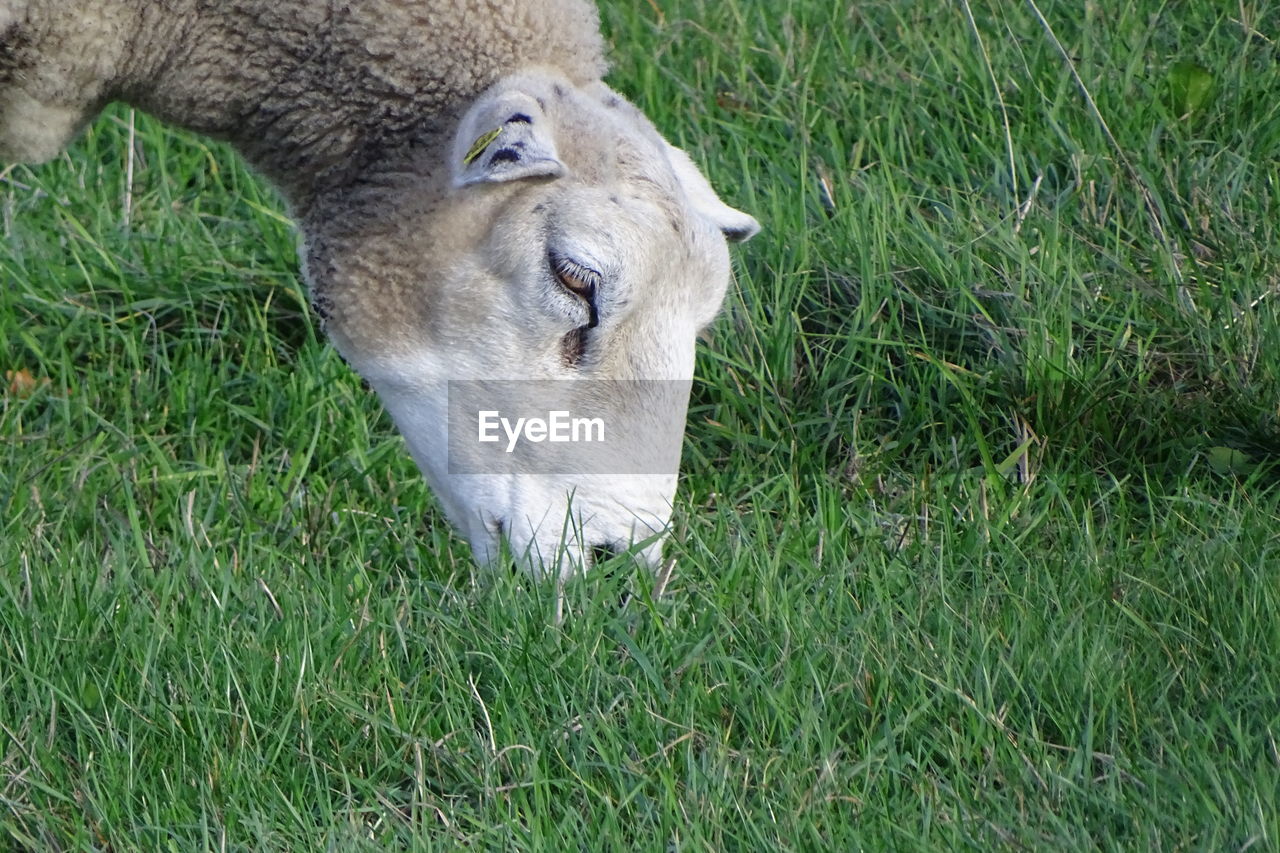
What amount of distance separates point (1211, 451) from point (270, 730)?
7.00ft

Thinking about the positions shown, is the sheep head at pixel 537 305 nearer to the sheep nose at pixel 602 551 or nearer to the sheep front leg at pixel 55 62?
the sheep nose at pixel 602 551

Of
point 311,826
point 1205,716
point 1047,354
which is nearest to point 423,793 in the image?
point 311,826

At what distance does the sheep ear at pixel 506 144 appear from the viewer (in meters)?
2.85

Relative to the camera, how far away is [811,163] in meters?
4.40

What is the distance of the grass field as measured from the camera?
2475mm

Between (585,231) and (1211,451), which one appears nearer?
(585,231)

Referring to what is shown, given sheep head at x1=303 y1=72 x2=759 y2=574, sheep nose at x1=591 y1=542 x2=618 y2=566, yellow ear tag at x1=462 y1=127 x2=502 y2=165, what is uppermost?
yellow ear tag at x1=462 y1=127 x2=502 y2=165

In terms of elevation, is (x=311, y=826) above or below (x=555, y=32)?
below

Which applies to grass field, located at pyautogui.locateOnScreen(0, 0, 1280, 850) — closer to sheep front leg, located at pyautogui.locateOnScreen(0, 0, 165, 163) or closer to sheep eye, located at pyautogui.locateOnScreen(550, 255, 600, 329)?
sheep eye, located at pyautogui.locateOnScreen(550, 255, 600, 329)

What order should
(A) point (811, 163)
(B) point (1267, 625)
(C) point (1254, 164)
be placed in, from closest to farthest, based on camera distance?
(B) point (1267, 625)
(C) point (1254, 164)
(A) point (811, 163)

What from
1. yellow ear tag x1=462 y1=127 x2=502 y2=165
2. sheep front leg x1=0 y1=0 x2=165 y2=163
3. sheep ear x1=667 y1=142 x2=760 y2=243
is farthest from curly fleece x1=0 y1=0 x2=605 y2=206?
sheep ear x1=667 y1=142 x2=760 y2=243

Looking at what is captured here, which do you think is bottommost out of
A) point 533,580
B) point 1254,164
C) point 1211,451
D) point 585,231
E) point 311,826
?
point 311,826

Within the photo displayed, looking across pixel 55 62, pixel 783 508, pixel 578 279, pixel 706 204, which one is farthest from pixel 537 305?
pixel 55 62

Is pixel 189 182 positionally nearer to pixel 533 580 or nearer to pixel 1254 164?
pixel 533 580
